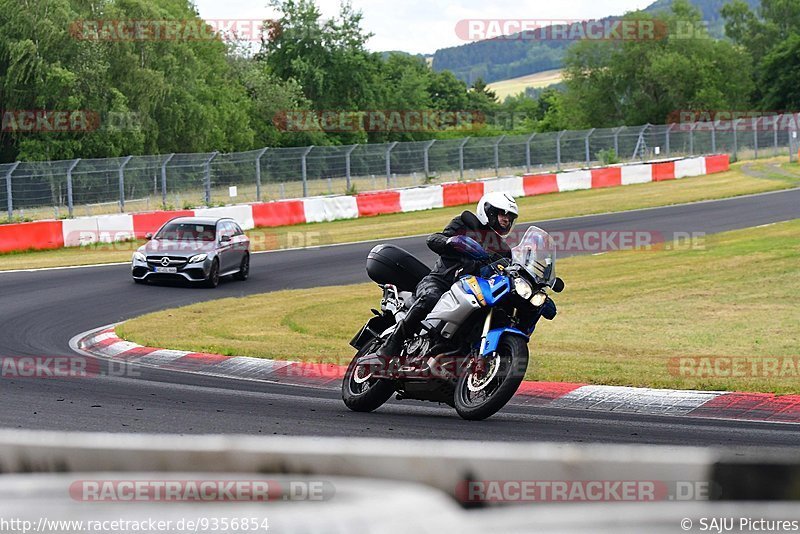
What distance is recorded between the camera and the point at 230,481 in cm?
322

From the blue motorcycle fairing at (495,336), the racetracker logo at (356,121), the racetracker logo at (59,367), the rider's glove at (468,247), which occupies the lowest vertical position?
the racetracker logo at (59,367)

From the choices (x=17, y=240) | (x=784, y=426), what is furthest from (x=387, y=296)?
(x=17, y=240)

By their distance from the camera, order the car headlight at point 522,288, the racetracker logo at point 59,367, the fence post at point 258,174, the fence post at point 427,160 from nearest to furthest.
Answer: the car headlight at point 522,288 → the racetracker logo at point 59,367 → the fence post at point 258,174 → the fence post at point 427,160

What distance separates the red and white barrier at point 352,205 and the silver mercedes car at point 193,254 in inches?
265

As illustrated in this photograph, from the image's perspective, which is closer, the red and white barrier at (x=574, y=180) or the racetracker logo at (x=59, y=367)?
the racetracker logo at (x=59, y=367)

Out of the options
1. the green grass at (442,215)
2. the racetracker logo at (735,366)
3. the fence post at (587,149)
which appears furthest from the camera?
the fence post at (587,149)

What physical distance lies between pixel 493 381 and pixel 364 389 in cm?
148

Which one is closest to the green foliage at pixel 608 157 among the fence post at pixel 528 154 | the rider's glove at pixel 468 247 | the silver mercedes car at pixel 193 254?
the fence post at pixel 528 154

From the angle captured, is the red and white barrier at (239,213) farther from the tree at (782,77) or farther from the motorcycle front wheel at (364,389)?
the tree at (782,77)

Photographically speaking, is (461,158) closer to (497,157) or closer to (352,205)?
(497,157)

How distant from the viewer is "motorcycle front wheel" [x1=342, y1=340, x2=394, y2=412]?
884 centimetres

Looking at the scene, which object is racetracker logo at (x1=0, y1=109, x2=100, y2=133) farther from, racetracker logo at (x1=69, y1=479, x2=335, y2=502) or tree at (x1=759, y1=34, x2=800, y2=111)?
tree at (x1=759, y1=34, x2=800, y2=111)

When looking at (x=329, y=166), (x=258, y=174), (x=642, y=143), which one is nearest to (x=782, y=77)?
(x=642, y=143)

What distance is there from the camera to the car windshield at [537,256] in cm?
804
